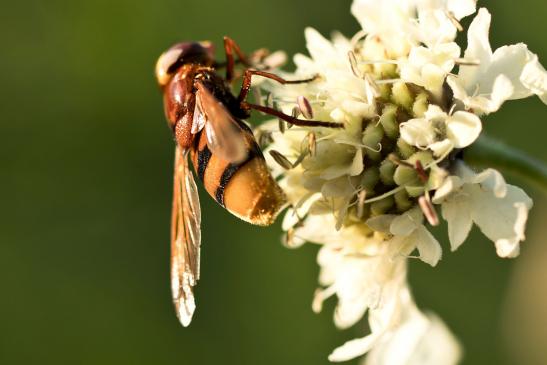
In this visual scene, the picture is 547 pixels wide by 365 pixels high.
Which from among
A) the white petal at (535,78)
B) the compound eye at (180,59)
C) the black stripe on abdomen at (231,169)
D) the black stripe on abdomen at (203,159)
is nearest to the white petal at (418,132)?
the white petal at (535,78)

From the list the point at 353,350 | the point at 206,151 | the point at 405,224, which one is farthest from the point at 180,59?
the point at 353,350

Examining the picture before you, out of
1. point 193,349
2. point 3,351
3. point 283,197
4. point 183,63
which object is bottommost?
point 193,349

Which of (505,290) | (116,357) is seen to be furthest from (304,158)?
(116,357)

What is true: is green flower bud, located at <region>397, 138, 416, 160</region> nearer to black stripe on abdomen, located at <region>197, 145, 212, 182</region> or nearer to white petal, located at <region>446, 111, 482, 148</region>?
white petal, located at <region>446, 111, 482, 148</region>

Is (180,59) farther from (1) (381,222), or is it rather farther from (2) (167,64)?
(1) (381,222)

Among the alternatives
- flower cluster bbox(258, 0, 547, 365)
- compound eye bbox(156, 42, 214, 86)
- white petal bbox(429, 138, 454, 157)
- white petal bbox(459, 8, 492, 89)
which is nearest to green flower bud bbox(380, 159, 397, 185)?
flower cluster bbox(258, 0, 547, 365)

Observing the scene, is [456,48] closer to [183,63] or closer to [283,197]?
[283,197]
